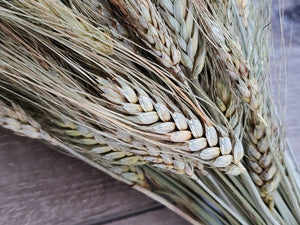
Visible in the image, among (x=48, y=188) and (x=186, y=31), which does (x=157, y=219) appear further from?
(x=186, y=31)

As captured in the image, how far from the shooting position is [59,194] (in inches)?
34.9

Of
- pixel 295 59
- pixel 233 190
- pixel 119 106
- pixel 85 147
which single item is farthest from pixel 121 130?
pixel 295 59

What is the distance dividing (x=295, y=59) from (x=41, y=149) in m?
0.62

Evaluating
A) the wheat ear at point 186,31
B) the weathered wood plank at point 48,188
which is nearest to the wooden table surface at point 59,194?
the weathered wood plank at point 48,188

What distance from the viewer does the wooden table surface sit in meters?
0.87

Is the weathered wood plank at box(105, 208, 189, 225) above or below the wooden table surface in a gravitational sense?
below

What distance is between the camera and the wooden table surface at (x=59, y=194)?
872 millimetres

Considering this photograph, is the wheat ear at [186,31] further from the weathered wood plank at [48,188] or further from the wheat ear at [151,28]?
the weathered wood plank at [48,188]

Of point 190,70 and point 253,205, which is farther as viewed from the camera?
point 253,205

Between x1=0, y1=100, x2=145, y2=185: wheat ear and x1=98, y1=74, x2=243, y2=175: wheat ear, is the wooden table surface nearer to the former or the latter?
x1=0, y1=100, x2=145, y2=185: wheat ear

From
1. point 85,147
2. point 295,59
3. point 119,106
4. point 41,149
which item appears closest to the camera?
point 119,106

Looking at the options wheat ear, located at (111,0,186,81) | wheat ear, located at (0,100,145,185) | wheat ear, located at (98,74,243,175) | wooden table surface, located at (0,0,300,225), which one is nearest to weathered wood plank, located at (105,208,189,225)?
wooden table surface, located at (0,0,300,225)

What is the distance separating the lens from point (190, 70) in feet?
2.24

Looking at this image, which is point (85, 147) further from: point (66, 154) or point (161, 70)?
point (161, 70)
